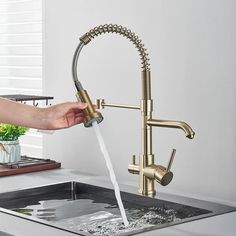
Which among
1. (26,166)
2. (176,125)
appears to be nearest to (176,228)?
(176,125)

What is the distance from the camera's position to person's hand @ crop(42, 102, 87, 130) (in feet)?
5.71

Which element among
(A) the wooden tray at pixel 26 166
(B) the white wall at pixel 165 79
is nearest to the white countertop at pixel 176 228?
(B) the white wall at pixel 165 79

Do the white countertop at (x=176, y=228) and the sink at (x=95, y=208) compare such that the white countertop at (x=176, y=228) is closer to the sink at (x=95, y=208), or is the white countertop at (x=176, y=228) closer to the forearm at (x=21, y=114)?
the sink at (x=95, y=208)

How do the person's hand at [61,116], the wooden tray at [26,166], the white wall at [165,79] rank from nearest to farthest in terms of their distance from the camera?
1. the person's hand at [61,116]
2. the white wall at [165,79]
3. the wooden tray at [26,166]

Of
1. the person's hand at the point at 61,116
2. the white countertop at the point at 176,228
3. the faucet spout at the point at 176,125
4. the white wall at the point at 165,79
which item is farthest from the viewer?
the white wall at the point at 165,79

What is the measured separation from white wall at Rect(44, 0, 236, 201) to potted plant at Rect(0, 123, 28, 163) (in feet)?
0.71

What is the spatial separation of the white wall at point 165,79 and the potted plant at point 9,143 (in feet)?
0.71

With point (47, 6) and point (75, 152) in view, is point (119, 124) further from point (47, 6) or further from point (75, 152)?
point (47, 6)

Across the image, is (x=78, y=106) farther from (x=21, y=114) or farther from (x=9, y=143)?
(x=9, y=143)

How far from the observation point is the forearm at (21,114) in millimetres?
1784

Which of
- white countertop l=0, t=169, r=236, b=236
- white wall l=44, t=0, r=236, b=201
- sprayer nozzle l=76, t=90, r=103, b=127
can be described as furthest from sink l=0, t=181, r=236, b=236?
sprayer nozzle l=76, t=90, r=103, b=127

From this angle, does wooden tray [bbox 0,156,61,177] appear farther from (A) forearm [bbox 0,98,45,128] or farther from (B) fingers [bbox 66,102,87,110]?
(B) fingers [bbox 66,102,87,110]

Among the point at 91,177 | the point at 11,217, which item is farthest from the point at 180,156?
the point at 11,217

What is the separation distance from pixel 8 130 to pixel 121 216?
686 millimetres
